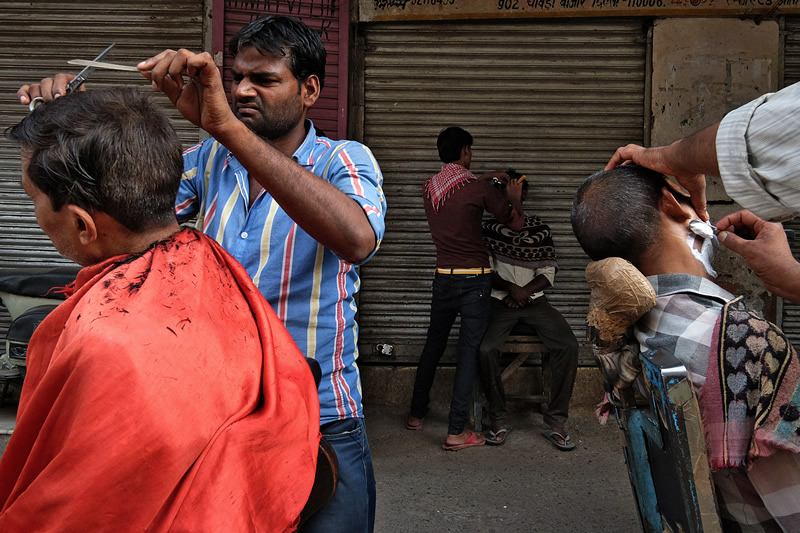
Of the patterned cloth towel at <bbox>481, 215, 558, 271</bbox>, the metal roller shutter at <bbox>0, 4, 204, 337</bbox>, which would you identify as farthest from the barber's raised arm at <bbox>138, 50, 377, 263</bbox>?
the metal roller shutter at <bbox>0, 4, 204, 337</bbox>

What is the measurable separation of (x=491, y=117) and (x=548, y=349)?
1896 mm

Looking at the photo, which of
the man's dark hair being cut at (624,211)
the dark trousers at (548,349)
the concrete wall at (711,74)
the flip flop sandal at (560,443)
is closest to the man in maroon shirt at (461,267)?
the dark trousers at (548,349)

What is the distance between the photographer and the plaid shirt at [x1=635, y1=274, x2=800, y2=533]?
1461 mm

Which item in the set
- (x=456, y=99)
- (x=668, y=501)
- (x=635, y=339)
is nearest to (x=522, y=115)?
(x=456, y=99)

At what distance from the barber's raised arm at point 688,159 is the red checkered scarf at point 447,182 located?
8.69ft

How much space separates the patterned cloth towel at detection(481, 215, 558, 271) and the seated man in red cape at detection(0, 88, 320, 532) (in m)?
3.54

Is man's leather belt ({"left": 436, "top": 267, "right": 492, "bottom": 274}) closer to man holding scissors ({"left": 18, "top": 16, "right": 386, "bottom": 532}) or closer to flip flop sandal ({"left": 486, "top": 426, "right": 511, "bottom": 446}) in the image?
flip flop sandal ({"left": 486, "top": 426, "right": 511, "bottom": 446})

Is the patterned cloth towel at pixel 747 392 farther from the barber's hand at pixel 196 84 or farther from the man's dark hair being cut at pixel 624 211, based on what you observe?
the barber's hand at pixel 196 84

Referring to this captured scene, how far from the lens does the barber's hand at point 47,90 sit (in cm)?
138

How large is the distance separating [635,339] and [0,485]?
153cm

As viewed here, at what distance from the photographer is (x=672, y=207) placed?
5.57ft

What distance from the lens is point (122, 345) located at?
1000mm

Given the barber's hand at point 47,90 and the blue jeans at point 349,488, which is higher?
the barber's hand at point 47,90

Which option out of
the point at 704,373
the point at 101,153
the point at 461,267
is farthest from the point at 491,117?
the point at 101,153
